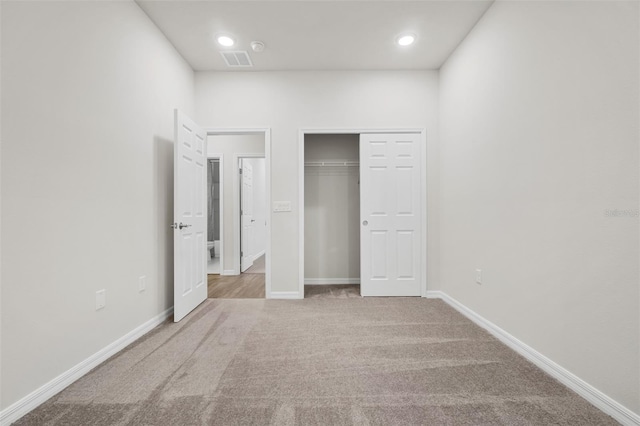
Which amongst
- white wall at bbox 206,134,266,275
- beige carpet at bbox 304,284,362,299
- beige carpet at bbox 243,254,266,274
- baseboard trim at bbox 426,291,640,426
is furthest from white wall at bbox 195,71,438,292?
beige carpet at bbox 243,254,266,274

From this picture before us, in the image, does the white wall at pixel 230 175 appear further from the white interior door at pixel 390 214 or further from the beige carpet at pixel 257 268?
the white interior door at pixel 390 214

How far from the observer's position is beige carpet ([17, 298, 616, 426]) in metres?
1.35

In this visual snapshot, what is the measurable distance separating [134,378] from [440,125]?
12.1ft

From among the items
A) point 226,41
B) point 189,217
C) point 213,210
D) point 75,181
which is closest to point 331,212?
point 189,217

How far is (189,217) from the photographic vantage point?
279 cm

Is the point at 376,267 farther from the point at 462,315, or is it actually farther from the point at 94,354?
the point at 94,354

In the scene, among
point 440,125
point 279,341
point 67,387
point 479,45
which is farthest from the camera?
point 440,125

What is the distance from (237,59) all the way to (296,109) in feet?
2.73

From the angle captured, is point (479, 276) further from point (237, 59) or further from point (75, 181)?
point (237, 59)

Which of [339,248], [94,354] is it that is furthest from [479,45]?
[94,354]

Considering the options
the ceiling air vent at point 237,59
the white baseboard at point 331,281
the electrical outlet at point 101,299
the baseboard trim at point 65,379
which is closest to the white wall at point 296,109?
the ceiling air vent at point 237,59

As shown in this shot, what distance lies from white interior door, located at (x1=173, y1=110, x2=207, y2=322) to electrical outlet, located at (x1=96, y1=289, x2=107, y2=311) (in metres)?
0.66

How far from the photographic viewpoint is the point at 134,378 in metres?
1.69

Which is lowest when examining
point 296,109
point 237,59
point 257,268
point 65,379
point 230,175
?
point 257,268
